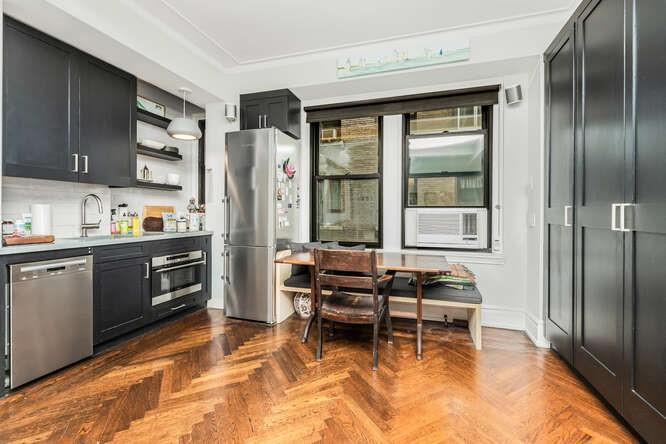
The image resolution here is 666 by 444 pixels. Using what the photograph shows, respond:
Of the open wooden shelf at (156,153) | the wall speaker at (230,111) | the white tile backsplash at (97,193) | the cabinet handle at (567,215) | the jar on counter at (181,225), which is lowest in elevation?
the jar on counter at (181,225)

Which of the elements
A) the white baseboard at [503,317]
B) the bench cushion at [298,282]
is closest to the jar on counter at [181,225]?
the bench cushion at [298,282]

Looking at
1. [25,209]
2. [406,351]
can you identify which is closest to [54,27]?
[25,209]

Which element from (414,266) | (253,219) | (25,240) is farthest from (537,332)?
(25,240)

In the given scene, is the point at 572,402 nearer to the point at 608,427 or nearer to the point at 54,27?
the point at 608,427

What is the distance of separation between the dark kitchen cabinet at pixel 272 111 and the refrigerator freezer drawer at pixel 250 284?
1455mm

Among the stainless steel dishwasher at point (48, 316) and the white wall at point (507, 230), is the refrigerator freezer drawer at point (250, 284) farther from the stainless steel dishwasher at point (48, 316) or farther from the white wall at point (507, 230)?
the white wall at point (507, 230)

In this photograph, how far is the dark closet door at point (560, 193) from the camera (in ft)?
7.22

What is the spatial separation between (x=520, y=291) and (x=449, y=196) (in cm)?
121

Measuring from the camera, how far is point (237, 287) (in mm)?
3432

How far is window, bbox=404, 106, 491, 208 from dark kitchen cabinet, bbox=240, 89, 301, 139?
1.34 meters

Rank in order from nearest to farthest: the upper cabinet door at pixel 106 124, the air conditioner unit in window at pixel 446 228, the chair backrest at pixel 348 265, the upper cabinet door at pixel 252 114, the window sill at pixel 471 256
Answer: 1. the chair backrest at pixel 348 265
2. the upper cabinet door at pixel 106 124
3. the window sill at pixel 471 256
4. the air conditioner unit in window at pixel 446 228
5. the upper cabinet door at pixel 252 114

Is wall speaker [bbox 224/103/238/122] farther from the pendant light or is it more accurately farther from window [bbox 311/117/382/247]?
window [bbox 311/117/382/247]

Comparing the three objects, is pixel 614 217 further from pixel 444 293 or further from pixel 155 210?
pixel 155 210

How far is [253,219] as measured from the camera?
3.35 m
